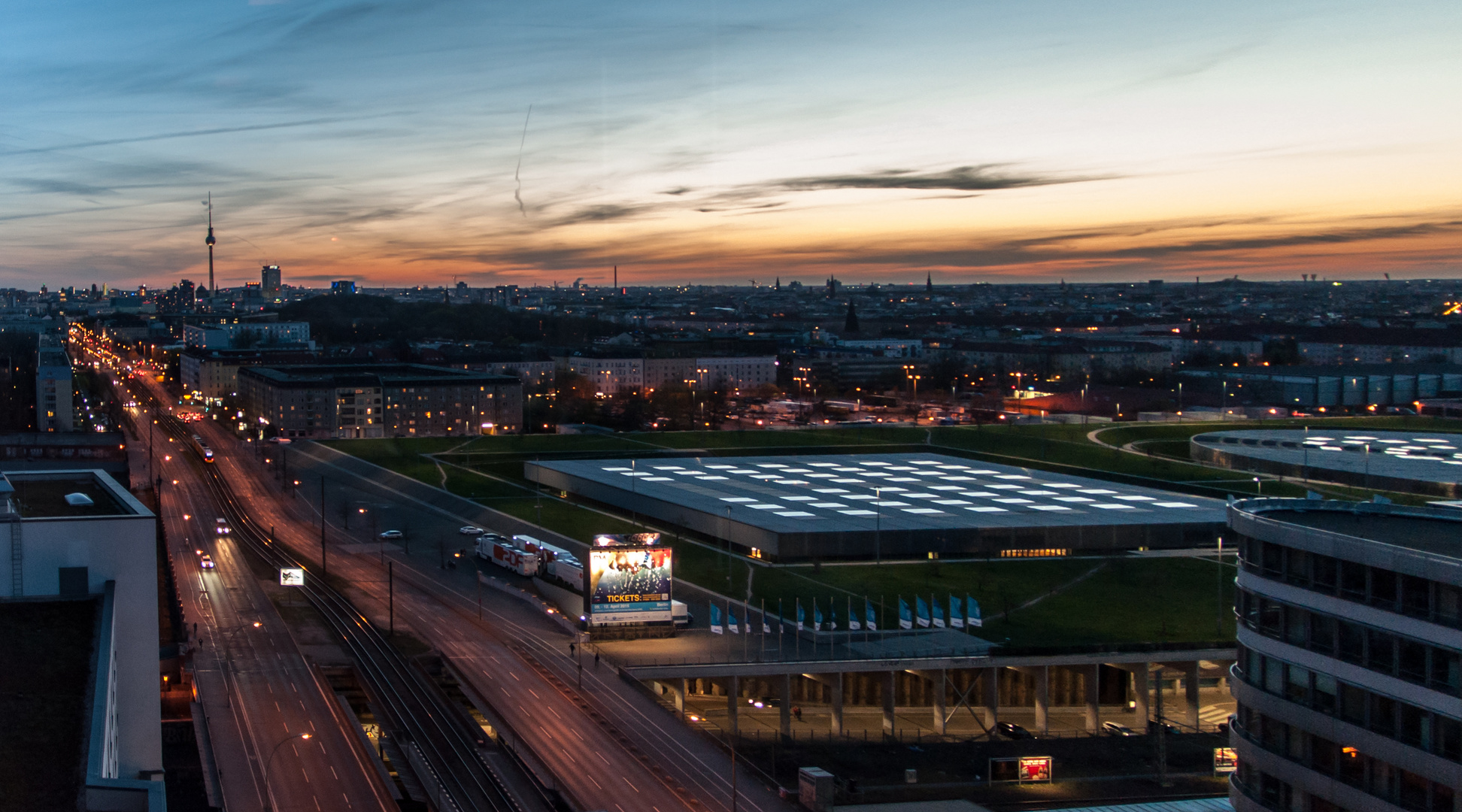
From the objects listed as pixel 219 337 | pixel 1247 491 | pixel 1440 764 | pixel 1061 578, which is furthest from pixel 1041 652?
pixel 219 337

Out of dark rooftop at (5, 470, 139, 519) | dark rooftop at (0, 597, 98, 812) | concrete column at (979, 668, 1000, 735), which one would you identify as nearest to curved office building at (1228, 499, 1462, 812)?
concrete column at (979, 668, 1000, 735)

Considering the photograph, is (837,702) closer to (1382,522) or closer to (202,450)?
(1382,522)

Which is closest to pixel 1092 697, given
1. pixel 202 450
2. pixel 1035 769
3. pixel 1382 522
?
pixel 1035 769

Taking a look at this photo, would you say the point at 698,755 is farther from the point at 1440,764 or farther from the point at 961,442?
the point at 961,442

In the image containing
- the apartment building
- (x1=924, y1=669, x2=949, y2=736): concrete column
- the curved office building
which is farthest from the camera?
the apartment building

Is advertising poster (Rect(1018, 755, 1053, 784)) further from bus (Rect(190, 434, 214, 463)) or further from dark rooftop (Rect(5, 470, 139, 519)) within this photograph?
bus (Rect(190, 434, 214, 463))

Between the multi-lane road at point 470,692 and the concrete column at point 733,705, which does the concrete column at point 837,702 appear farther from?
the multi-lane road at point 470,692

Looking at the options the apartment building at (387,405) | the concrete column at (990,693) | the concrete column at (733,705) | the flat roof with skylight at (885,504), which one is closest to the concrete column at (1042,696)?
the concrete column at (990,693)
